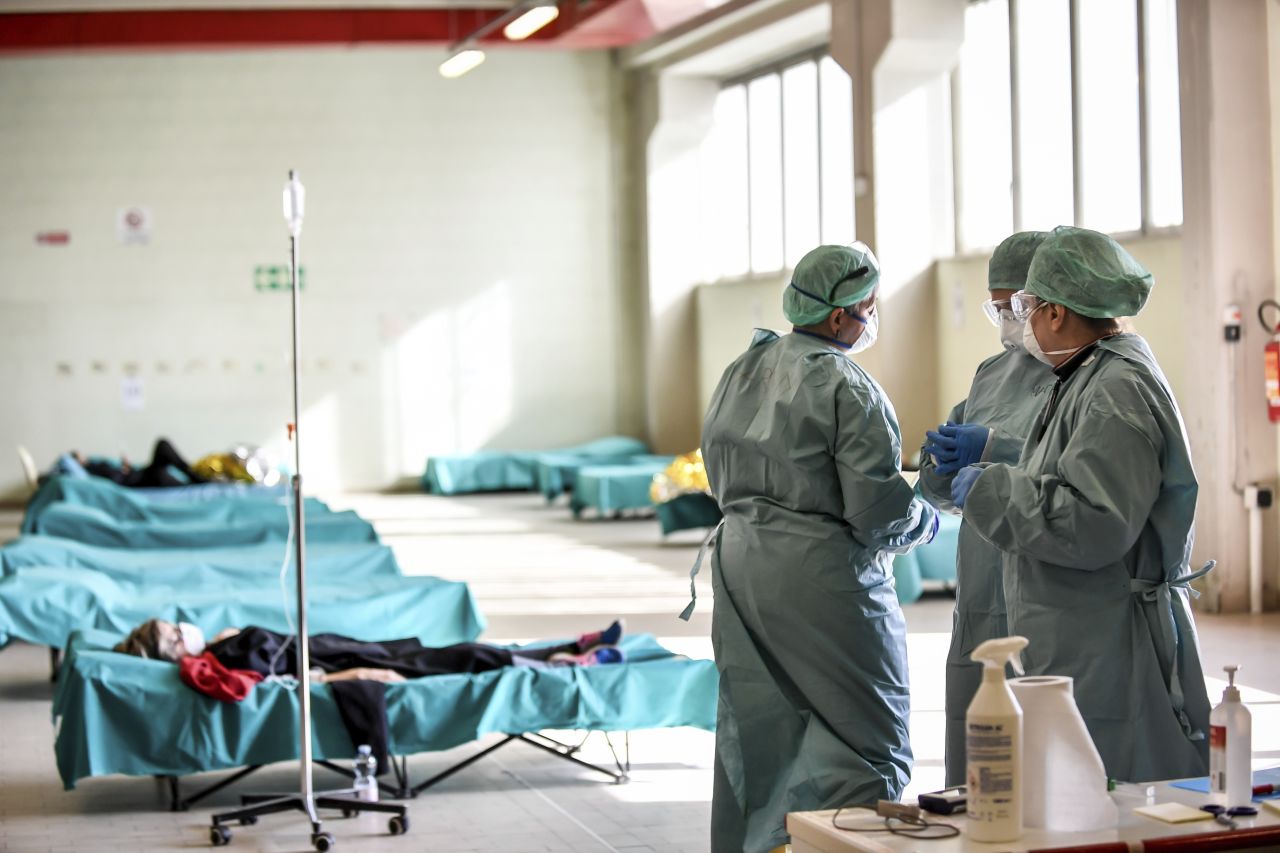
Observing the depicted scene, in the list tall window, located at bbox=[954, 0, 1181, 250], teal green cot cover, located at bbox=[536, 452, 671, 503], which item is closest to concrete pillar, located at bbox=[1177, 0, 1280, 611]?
tall window, located at bbox=[954, 0, 1181, 250]

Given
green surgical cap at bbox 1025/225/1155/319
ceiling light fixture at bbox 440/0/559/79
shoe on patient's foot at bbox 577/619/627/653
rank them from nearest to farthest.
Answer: green surgical cap at bbox 1025/225/1155/319 → shoe on patient's foot at bbox 577/619/627/653 → ceiling light fixture at bbox 440/0/559/79

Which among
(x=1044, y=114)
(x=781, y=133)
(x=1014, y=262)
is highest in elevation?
(x=781, y=133)

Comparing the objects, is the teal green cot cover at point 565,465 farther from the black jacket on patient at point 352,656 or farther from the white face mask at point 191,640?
the white face mask at point 191,640

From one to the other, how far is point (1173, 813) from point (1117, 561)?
24.4 inches

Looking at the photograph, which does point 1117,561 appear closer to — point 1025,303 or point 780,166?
point 1025,303

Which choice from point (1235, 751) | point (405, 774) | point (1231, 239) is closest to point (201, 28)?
point (1231, 239)

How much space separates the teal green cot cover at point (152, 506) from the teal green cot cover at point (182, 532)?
73 centimetres

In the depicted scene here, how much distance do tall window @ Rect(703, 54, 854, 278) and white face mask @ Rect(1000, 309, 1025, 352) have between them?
1041 centimetres

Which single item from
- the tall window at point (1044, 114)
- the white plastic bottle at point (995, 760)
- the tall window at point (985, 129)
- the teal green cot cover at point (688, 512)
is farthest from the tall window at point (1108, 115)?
the white plastic bottle at point (995, 760)

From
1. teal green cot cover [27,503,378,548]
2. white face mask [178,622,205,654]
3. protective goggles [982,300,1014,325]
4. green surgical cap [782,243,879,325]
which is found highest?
green surgical cap [782,243,879,325]

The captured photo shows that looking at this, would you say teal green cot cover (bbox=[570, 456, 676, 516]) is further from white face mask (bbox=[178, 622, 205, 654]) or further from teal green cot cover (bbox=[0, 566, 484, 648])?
white face mask (bbox=[178, 622, 205, 654])

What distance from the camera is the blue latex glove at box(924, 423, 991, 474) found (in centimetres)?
344

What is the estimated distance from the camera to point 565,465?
15.6m

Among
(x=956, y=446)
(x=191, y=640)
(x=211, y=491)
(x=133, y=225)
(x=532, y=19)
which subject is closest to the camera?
(x=956, y=446)
